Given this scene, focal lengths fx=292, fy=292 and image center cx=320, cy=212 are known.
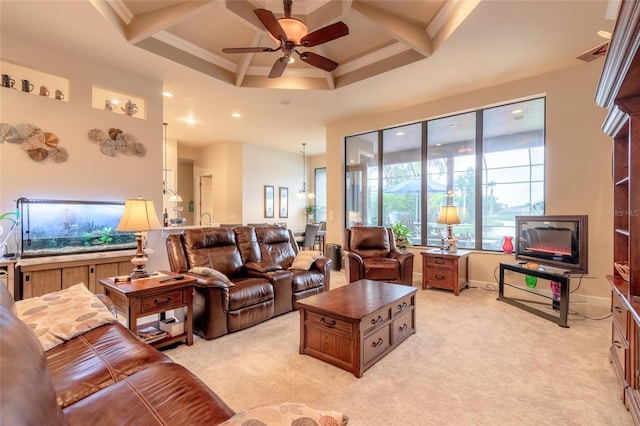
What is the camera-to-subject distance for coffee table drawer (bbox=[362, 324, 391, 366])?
223 centimetres

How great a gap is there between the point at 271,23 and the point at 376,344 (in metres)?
2.78

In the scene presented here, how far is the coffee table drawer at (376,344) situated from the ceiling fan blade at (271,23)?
8.72 ft

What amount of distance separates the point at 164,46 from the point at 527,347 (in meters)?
5.16

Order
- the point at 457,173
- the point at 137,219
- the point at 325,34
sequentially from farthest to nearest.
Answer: the point at 457,173
the point at 325,34
the point at 137,219

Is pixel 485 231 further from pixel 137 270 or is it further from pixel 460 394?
pixel 137 270

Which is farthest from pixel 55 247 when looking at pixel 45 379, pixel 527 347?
pixel 527 347

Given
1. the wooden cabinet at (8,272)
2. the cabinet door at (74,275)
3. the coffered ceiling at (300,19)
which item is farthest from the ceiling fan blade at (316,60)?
the wooden cabinet at (8,272)

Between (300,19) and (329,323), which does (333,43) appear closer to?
(300,19)

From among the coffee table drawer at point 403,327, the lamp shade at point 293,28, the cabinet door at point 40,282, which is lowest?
the coffee table drawer at point 403,327

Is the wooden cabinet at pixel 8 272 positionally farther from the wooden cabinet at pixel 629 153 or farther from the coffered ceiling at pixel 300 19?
the wooden cabinet at pixel 629 153

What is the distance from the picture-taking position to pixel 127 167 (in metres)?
4.14

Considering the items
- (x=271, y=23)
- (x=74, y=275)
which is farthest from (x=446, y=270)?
(x=74, y=275)

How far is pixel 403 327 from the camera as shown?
2.74 meters

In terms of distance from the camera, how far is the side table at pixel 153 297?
2312mm
